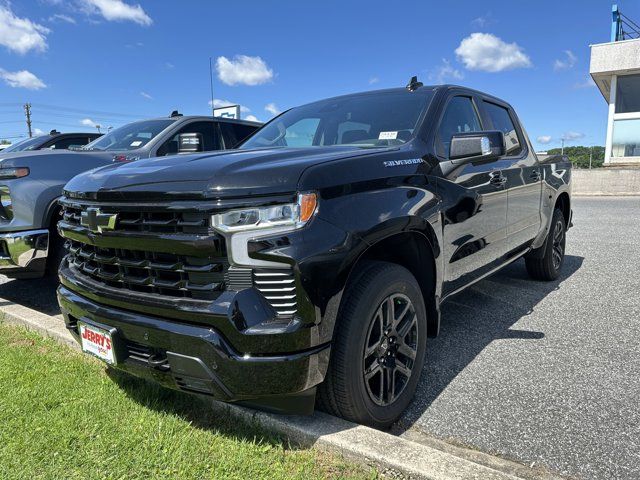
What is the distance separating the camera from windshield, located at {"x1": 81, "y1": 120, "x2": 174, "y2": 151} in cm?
539

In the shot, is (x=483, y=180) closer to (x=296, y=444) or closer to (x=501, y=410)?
(x=501, y=410)

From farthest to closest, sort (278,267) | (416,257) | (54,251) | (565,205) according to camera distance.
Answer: (565,205) < (54,251) < (416,257) < (278,267)

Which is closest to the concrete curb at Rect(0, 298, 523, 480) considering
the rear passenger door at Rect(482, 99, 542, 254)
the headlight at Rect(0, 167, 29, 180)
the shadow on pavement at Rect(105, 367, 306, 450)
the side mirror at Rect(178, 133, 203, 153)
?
the shadow on pavement at Rect(105, 367, 306, 450)

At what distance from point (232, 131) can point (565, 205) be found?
4.13 m

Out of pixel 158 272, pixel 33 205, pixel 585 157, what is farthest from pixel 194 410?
pixel 585 157

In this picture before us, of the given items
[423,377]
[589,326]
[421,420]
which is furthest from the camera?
[589,326]

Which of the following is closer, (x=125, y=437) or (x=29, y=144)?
(x=125, y=437)

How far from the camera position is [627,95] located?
23672 mm

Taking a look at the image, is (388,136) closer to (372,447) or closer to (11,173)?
(372,447)

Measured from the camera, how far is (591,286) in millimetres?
5277

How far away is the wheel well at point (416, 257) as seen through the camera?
2586mm

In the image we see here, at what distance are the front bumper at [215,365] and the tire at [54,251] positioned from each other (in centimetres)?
206

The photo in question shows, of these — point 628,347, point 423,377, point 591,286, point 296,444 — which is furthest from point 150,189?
point 591,286

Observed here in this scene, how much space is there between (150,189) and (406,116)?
5.80 ft
